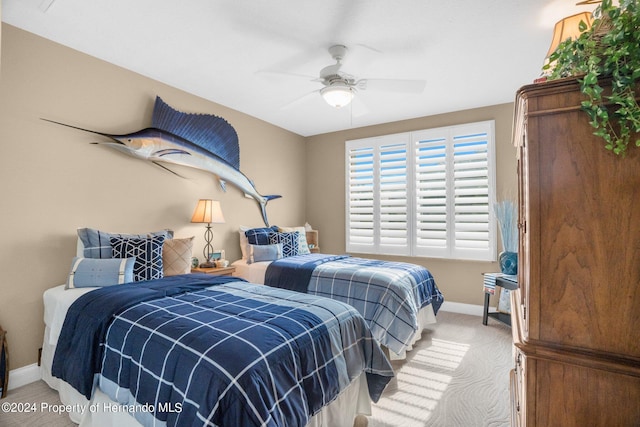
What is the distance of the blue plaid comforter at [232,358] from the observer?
1.25 metres

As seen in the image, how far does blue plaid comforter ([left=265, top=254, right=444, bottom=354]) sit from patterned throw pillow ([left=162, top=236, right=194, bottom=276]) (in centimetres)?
88

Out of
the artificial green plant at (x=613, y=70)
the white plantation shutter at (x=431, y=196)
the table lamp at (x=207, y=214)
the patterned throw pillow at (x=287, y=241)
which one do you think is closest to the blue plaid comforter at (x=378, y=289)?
the patterned throw pillow at (x=287, y=241)

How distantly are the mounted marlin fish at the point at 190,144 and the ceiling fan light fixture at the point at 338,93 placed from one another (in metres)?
1.81

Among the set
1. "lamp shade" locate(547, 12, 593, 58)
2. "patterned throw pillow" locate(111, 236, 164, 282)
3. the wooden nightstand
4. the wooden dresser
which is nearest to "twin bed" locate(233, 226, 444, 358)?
the wooden nightstand

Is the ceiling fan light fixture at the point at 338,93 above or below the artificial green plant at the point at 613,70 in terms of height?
above

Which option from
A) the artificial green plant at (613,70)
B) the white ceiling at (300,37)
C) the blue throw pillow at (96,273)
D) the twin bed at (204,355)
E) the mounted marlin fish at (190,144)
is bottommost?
the twin bed at (204,355)

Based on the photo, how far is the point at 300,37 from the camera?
251 centimetres

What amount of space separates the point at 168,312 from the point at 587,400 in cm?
184

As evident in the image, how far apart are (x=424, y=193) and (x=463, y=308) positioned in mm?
1666

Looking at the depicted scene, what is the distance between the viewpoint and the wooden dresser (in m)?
0.85

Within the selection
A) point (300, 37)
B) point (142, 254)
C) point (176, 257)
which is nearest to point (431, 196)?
point (300, 37)

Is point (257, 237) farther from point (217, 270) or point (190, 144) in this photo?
point (190, 144)

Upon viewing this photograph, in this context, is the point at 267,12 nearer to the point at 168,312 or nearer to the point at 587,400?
the point at 168,312

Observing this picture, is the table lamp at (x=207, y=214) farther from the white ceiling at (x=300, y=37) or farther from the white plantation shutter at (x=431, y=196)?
the white plantation shutter at (x=431, y=196)
